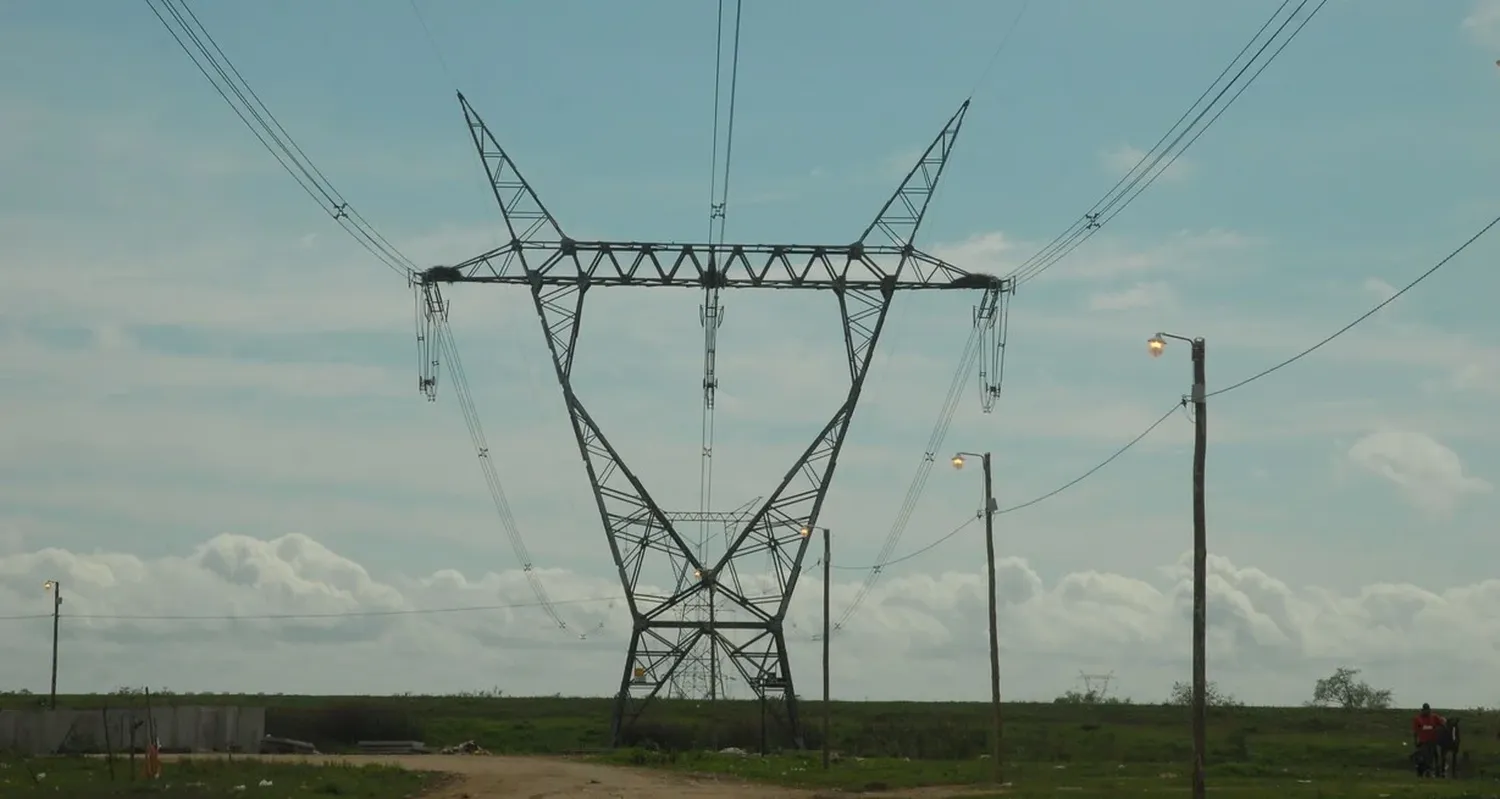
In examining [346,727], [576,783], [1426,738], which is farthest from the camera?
[346,727]

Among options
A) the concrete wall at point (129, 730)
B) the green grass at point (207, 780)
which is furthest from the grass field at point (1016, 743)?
the green grass at point (207, 780)

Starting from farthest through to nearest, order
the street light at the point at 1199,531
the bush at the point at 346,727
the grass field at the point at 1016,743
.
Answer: the bush at the point at 346,727 → the grass field at the point at 1016,743 → the street light at the point at 1199,531

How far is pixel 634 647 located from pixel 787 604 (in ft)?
18.2

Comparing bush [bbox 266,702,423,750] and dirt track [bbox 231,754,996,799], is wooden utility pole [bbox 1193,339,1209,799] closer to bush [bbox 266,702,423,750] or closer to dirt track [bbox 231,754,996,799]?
dirt track [bbox 231,754,996,799]

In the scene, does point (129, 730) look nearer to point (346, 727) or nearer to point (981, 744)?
point (346, 727)

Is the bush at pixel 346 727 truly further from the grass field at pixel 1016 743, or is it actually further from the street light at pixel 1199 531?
the street light at pixel 1199 531

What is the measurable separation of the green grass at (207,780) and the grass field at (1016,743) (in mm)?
10819

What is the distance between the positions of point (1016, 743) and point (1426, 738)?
30.9 m

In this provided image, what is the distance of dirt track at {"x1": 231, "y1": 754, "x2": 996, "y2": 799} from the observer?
4525cm

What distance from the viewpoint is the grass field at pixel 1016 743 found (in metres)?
52.0

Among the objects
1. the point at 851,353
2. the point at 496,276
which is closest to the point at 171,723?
the point at 496,276

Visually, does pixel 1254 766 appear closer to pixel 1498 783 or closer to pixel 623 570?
pixel 1498 783

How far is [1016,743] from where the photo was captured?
8412cm

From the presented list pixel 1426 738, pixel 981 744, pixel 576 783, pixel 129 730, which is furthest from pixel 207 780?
pixel 981 744
